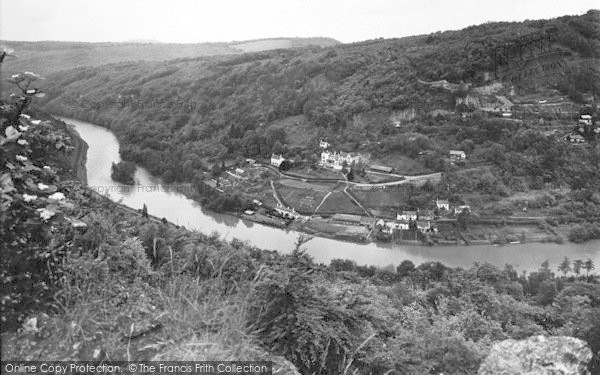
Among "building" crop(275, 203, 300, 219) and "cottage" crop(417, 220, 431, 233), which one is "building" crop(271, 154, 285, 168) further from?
"cottage" crop(417, 220, 431, 233)

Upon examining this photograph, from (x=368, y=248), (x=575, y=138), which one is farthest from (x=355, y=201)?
(x=575, y=138)

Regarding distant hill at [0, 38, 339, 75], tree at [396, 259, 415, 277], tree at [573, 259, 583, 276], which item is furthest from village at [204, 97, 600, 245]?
distant hill at [0, 38, 339, 75]

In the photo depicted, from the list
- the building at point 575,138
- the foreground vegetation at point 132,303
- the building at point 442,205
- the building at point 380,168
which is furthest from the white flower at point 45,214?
the building at point 575,138

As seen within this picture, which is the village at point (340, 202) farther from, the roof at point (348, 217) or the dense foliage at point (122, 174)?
the dense foliage at point (122, 174)

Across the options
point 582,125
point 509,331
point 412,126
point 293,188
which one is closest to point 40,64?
point 293,188

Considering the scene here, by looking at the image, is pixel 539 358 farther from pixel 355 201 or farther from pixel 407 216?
pixel 355 201
